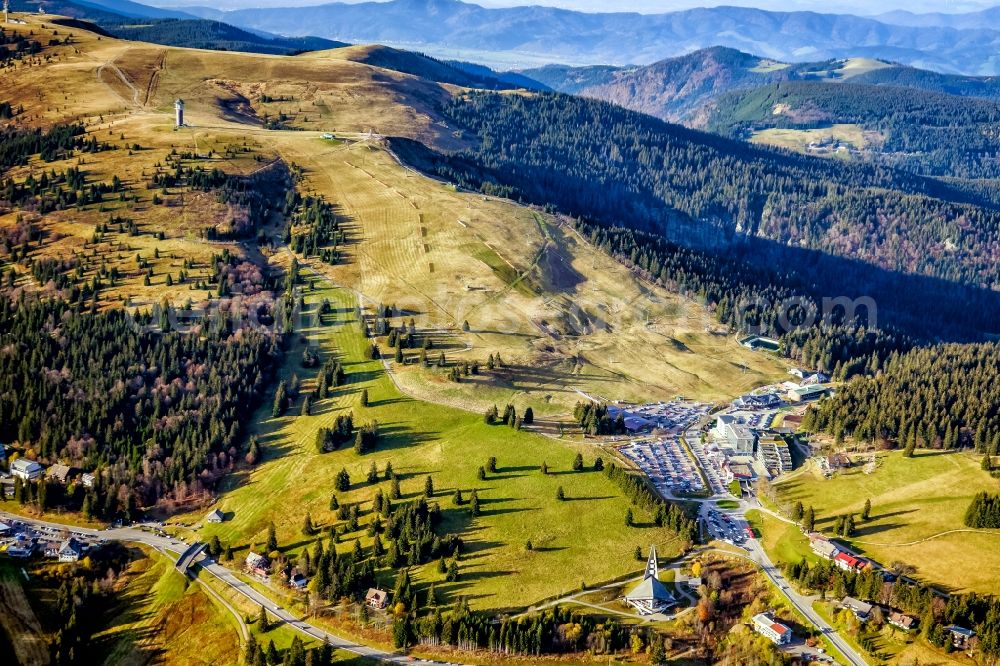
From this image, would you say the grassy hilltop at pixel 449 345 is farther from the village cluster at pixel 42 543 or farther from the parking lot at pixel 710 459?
the parking lot at pixel 710 459

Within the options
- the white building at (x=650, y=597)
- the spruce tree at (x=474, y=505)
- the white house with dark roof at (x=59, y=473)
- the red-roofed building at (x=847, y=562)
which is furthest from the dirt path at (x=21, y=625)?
the red-roofed building at (x=847, y=562)

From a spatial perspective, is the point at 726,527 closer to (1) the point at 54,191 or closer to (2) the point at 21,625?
(2) the point at 21,625

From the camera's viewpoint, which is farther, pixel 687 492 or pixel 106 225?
pixel 106 225

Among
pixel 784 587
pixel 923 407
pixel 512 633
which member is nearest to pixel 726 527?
pixel 784 587

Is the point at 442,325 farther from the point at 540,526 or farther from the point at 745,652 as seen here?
the point at 745,652

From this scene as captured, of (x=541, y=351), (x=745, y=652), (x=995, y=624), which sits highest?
(x=541, y=351)

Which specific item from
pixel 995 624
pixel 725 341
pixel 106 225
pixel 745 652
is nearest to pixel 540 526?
pixel 745 652

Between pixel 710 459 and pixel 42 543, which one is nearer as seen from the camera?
pixel 42 543

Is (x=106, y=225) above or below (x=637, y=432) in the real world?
above
